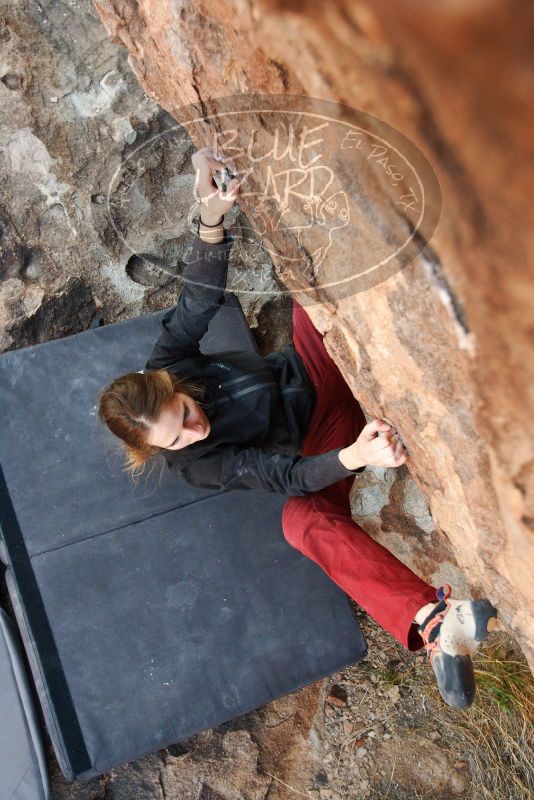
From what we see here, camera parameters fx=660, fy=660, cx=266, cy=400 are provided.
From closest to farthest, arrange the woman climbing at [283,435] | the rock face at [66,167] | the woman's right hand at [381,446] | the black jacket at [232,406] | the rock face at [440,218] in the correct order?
1. the rock face at [440,218]
2. the woman's right hand at [381,446]
3. the woman climbing at [283,435]
4. the black jacket at [232,406]
5. the rock face at [66,167]

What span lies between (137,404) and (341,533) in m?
0.61

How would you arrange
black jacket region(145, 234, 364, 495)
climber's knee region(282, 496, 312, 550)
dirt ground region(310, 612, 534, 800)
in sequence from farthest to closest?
dirt ground region(310, 612, 534, 800) → climber's knee region(282, 496, 312, 550) → black jacket region(145, 234, 364, 495)

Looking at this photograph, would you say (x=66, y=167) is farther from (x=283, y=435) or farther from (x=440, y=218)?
(x=440, y=218)

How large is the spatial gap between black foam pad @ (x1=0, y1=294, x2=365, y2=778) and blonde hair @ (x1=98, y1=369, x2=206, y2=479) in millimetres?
507

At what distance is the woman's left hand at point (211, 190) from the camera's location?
4.03ft

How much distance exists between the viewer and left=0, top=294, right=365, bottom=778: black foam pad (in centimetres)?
178

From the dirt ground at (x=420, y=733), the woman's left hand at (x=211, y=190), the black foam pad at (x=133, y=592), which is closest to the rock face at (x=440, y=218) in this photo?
the woman's left hand at (x=211, y=190)

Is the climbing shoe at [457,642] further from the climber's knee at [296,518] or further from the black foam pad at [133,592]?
the black foam pad at [133,592]

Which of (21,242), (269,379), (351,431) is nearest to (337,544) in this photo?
(351,431)

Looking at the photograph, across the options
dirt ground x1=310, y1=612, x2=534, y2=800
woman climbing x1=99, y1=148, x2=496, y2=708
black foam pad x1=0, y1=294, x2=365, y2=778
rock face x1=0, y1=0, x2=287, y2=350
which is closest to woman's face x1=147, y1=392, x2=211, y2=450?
woman climbing x1=99, y1=148, x2=496, y2=708

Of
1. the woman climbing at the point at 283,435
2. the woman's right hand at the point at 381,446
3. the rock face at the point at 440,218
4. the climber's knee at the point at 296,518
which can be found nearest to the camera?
the rock face at the point at 440,218

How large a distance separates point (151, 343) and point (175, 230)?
357mm

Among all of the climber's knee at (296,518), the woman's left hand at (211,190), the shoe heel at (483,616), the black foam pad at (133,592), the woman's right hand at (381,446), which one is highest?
the woman's left hand at (211,190)

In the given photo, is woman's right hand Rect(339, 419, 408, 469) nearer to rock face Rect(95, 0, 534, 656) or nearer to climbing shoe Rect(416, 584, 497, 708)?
rock face Rect(95, 0, 534, 656)
